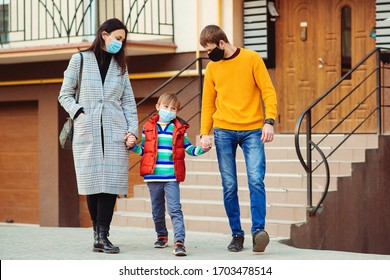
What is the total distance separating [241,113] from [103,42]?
4.55 ft

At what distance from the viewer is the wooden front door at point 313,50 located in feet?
45.4

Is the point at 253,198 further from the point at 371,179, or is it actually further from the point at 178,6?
the point at 178,6

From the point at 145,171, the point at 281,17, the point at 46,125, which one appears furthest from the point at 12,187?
the point at 145,171

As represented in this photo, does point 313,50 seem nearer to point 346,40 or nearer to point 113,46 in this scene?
point 346,40

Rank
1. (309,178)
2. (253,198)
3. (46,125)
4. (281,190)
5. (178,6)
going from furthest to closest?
1. (46,125)
2. (178,6)
3. (281,190)
4. (309,178)
5. (253,198)

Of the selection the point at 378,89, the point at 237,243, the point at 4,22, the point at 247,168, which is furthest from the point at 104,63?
the point at 4,22

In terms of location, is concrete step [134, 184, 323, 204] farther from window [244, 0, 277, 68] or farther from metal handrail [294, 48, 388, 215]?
window [244, 0, 277, 68]

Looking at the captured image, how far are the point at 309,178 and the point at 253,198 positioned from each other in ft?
7.09

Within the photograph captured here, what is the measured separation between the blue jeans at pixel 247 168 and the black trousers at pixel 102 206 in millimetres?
1039

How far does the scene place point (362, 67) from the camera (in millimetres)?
13789

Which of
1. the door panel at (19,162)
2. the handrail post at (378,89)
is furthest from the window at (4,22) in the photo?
the handrail post at (378,89)

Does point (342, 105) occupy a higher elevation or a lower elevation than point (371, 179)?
higher

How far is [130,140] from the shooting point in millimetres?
8781

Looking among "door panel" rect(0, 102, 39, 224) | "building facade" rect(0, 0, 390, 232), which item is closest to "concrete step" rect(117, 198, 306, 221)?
"building facade" rect(0, 0, 390, 232)
